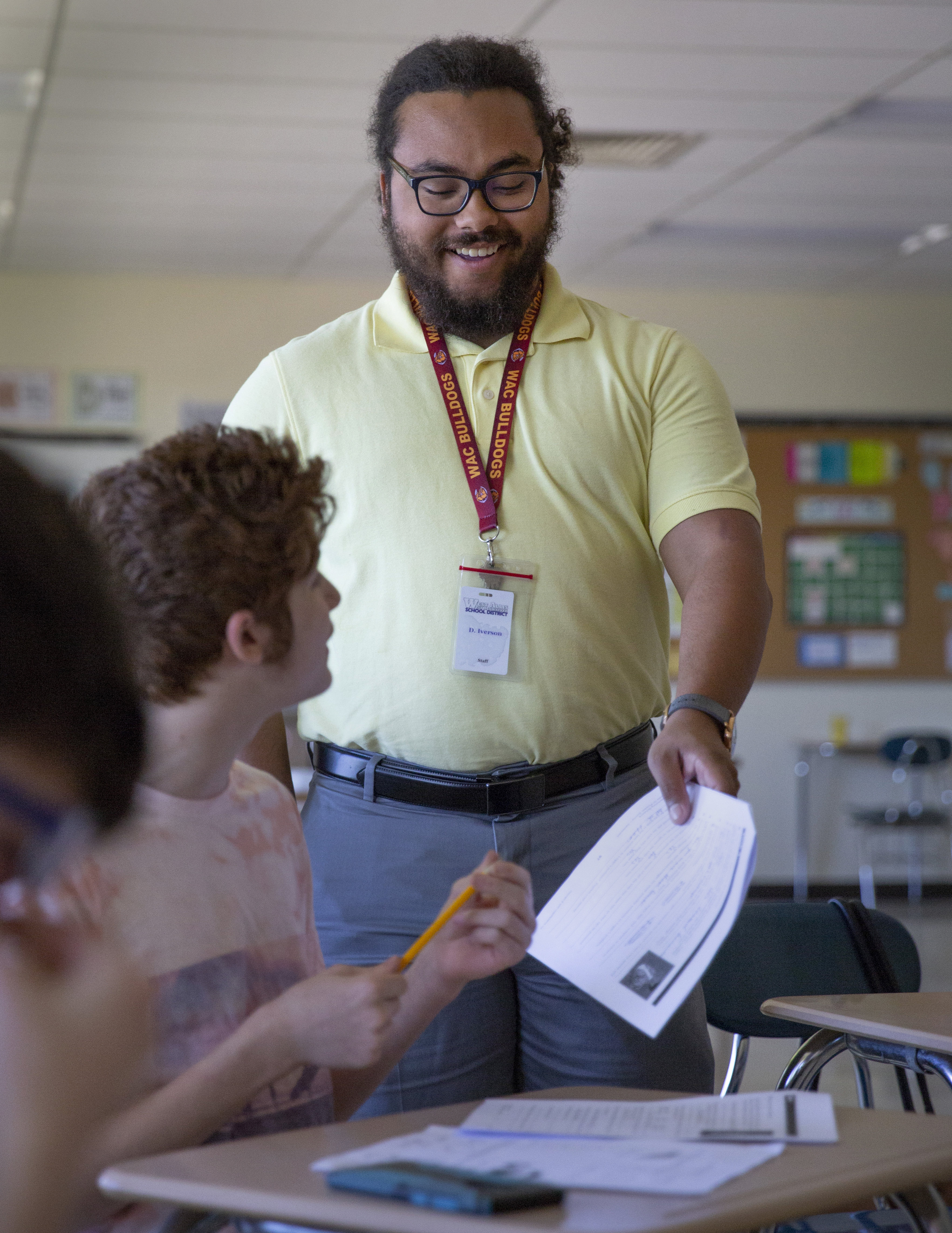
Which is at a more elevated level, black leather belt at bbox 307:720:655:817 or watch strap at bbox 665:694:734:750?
watch strap at bbox 665:694:734:750

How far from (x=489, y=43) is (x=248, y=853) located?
120cm

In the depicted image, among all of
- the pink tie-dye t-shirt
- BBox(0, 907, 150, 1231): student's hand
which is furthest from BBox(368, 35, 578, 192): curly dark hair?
BBox(0, 907, 150, 1231): student's hand

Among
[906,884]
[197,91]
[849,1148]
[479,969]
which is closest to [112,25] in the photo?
[197,91]

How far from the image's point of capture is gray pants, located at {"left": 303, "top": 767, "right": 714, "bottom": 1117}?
5.97ft

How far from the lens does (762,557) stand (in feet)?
6.11

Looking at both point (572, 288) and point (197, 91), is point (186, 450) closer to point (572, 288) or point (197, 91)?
point (197, 91)

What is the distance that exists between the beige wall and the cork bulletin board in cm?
18

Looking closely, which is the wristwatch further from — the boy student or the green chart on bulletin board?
the green chart on bulletin board

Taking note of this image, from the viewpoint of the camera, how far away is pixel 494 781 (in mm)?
1860

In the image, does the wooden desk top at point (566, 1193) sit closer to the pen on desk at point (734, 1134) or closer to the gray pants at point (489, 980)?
the pen on desk at point (734, 1134)

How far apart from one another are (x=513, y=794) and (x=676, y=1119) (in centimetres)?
65

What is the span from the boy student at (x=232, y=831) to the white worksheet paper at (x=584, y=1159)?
0.35 feet

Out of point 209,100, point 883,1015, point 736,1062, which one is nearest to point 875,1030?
point 883,1015

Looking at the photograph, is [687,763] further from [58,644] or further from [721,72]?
[721,72]
